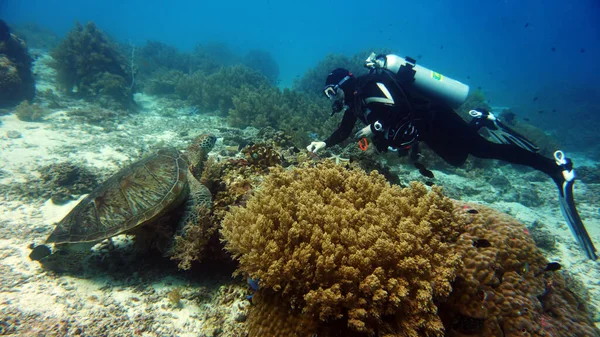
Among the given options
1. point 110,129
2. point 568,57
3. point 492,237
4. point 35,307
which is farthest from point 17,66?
point 568,57

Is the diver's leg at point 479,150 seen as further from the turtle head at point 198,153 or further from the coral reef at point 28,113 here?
the coral reef at point 28,113

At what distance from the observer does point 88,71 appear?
12.6 meters

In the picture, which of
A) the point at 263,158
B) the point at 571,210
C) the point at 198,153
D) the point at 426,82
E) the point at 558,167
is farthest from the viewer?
the point at 426,82

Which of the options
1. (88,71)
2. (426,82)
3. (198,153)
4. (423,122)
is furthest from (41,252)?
(88,71)

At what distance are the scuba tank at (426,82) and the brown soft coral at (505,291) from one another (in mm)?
3637

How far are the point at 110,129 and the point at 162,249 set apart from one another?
8.59 m

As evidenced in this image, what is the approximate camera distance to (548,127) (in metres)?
21.8

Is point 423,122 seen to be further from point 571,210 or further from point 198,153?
point 198,153

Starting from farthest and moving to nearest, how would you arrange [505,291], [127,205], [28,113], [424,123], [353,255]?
[28,113], [424,123], [127,205], [505,291], [353,255]

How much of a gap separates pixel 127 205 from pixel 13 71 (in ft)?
Answer: 41.8

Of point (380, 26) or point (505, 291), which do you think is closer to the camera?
point (505, 291)

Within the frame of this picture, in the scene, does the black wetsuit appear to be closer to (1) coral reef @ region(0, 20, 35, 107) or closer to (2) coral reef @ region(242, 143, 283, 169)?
(2) coral reef @ region(242, 143, 283, 169)

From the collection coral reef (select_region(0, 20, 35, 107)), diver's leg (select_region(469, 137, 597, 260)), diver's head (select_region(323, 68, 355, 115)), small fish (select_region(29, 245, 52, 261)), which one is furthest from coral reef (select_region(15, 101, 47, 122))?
diver's leg (select_region(469, 137, 597, 260))

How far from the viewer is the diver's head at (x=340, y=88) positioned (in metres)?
5.32
